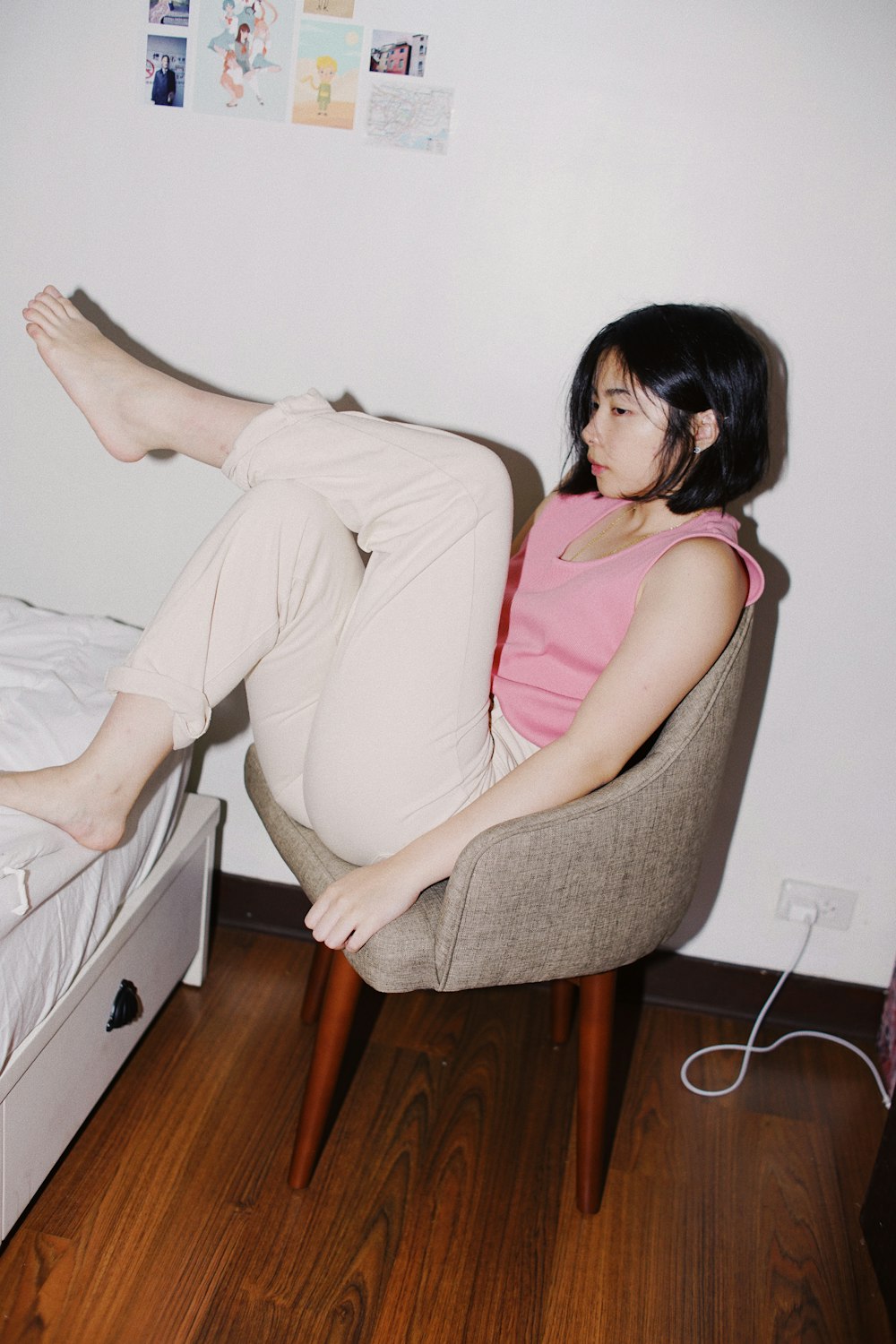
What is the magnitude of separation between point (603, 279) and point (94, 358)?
28.6 inches

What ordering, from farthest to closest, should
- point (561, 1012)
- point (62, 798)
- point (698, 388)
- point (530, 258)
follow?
1. point (561, 1012)
2. point (530, 258)
3. point (698, 388)
4. point (62, 798)

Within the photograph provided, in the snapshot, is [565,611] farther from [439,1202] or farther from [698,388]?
[439,1202]

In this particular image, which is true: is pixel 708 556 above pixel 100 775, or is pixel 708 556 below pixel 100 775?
above

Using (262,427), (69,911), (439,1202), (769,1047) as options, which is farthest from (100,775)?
(769,1047)

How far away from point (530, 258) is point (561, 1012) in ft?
3.77

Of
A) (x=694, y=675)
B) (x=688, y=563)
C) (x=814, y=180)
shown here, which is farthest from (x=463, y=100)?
(x=694, y=675)

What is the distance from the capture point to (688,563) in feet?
4.40

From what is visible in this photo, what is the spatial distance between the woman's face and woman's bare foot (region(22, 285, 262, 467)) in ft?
1.43

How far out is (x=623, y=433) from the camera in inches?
56.5

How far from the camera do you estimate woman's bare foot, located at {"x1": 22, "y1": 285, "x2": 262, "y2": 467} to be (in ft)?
4.46

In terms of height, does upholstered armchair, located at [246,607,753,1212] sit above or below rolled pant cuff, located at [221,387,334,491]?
below

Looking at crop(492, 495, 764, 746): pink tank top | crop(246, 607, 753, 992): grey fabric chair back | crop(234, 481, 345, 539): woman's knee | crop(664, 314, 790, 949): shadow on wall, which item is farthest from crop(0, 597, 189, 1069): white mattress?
crop(664, 314, 790, 949): shadow on wall

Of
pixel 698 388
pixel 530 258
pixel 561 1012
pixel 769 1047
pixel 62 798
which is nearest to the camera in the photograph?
pixel 62 798

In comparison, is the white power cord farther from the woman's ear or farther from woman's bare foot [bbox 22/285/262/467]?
woman's bare foot [bbox 22/285/262/467]
